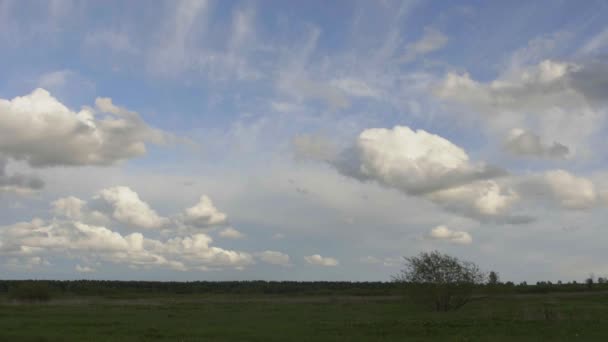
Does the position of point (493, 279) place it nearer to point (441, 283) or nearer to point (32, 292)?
point (441, 283)

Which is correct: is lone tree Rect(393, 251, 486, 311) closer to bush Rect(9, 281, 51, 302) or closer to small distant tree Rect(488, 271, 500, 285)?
small distant tree Rect(488, 271, 500, 285)

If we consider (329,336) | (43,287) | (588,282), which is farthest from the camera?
(588,282)

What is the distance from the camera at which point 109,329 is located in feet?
122

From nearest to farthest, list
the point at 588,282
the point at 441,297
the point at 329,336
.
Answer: the point at 329,336 < the point at 441,297 < the point at 588,282

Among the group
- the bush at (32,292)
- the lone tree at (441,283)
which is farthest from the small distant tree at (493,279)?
the bush at (32,292)

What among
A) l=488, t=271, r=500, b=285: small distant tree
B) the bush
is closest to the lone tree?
l=488, t=271, r=500, b=285: small distant tree

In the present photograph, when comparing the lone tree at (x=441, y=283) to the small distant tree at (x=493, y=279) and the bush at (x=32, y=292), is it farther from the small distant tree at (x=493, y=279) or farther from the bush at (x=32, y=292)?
the bush at (x=32, y=292)

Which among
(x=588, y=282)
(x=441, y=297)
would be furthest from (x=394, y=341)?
(x=588, y=282)

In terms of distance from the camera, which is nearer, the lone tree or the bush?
the lone tree

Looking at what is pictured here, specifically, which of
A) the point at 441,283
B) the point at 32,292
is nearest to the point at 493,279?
the point at 441,283

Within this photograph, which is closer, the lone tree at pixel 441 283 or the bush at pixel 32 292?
the lone tree at pixel 441 283

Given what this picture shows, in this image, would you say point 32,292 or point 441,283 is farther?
point 32,292

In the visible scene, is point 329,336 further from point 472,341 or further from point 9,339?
point 9,339

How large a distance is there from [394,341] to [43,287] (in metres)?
77.3
